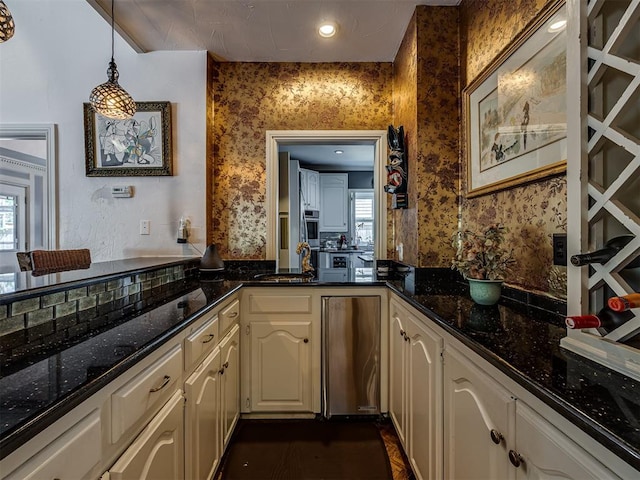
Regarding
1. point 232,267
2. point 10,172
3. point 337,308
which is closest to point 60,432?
point 337,308

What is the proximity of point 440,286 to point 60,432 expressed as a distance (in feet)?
5.34

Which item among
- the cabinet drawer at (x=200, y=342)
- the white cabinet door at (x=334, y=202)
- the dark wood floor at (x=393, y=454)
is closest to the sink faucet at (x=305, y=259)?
the cabinet drawer at (x=200, y=342)

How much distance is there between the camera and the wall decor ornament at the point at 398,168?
220 centimetres

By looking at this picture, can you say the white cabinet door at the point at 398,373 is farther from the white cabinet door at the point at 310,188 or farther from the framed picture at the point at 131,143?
the white cabinet door at the point at 310,188

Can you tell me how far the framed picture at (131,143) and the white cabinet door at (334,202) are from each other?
374 cm

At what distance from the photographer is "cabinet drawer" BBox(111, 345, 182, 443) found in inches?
28.7

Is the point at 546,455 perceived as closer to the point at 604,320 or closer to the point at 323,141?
the point at 604,320

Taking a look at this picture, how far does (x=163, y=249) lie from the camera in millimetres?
2475

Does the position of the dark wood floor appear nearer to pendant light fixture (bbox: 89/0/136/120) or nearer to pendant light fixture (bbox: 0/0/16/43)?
pendant light fixture (bbox: 89/0/136/120)

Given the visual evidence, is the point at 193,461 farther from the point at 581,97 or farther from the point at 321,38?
the point at 321,38

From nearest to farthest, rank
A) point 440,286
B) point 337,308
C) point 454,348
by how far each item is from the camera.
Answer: point 454,348 < point 440,286 < point 337,308

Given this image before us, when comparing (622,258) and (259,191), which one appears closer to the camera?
(622,258)

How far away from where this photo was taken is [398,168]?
2.20 m

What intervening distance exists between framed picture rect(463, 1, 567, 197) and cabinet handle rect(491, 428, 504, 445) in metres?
0.90
